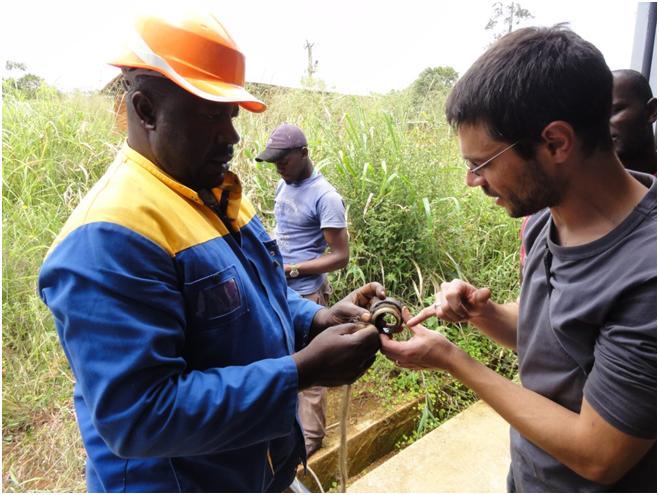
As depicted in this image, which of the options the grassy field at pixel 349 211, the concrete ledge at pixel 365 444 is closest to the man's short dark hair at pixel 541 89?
the concrete ledge at pixel 365 444

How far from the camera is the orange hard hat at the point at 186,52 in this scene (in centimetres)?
116

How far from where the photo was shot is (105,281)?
1.01 meters

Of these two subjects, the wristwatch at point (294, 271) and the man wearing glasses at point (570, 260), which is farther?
the wristwatch at point (294, 271)

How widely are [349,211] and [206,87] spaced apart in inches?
144

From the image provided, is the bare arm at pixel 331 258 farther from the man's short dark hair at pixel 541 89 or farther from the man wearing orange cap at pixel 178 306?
the man's short dark hair at pixel 541 89

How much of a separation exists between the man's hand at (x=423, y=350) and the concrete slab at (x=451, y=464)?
70.2 inches

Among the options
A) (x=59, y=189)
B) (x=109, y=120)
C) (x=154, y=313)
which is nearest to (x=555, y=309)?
(x=154, y=313)

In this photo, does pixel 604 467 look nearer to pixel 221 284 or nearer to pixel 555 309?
pixel 555 309

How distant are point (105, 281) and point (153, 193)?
0.27 metres

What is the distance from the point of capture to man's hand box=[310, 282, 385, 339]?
170 centimetres

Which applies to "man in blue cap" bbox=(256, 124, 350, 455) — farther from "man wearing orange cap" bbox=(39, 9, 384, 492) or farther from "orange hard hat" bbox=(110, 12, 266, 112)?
"orange hard hat" bbox=(110, 12, 266, 112)

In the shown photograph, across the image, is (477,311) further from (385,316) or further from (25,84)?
(25,84)

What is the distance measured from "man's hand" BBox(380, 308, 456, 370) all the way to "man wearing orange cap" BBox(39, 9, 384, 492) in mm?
223

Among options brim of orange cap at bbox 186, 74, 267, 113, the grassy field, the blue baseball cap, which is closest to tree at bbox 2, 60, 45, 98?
the grassy field
